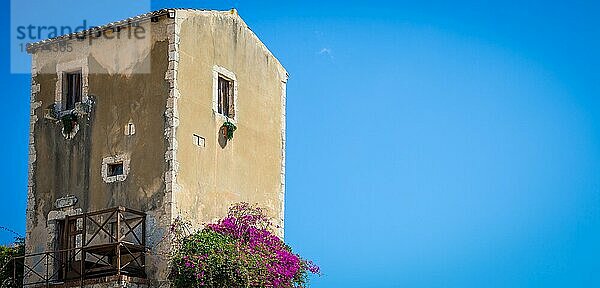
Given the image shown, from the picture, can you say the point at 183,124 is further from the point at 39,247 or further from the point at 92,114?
the point at 39,247

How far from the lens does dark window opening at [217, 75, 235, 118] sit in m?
27.6

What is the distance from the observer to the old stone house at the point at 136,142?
2556 cm

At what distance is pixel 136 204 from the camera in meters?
25.8

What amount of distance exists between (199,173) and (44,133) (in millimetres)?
4534

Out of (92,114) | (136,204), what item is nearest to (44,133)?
(92,114)

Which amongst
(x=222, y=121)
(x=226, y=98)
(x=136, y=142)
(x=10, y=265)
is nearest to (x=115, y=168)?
(x=136, y=142)

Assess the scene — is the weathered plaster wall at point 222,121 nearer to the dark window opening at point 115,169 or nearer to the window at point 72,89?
the dark window opening at point 115,169

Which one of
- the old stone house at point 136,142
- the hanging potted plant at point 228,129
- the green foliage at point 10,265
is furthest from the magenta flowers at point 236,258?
the green foliage at point 10,265

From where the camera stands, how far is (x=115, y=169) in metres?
26.5

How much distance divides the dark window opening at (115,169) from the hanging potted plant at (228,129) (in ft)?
8.73

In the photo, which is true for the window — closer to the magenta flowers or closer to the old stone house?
the old stone house

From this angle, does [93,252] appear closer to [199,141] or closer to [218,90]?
[199,141]

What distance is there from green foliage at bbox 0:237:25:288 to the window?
13.1ft

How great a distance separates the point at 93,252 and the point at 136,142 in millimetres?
2744
